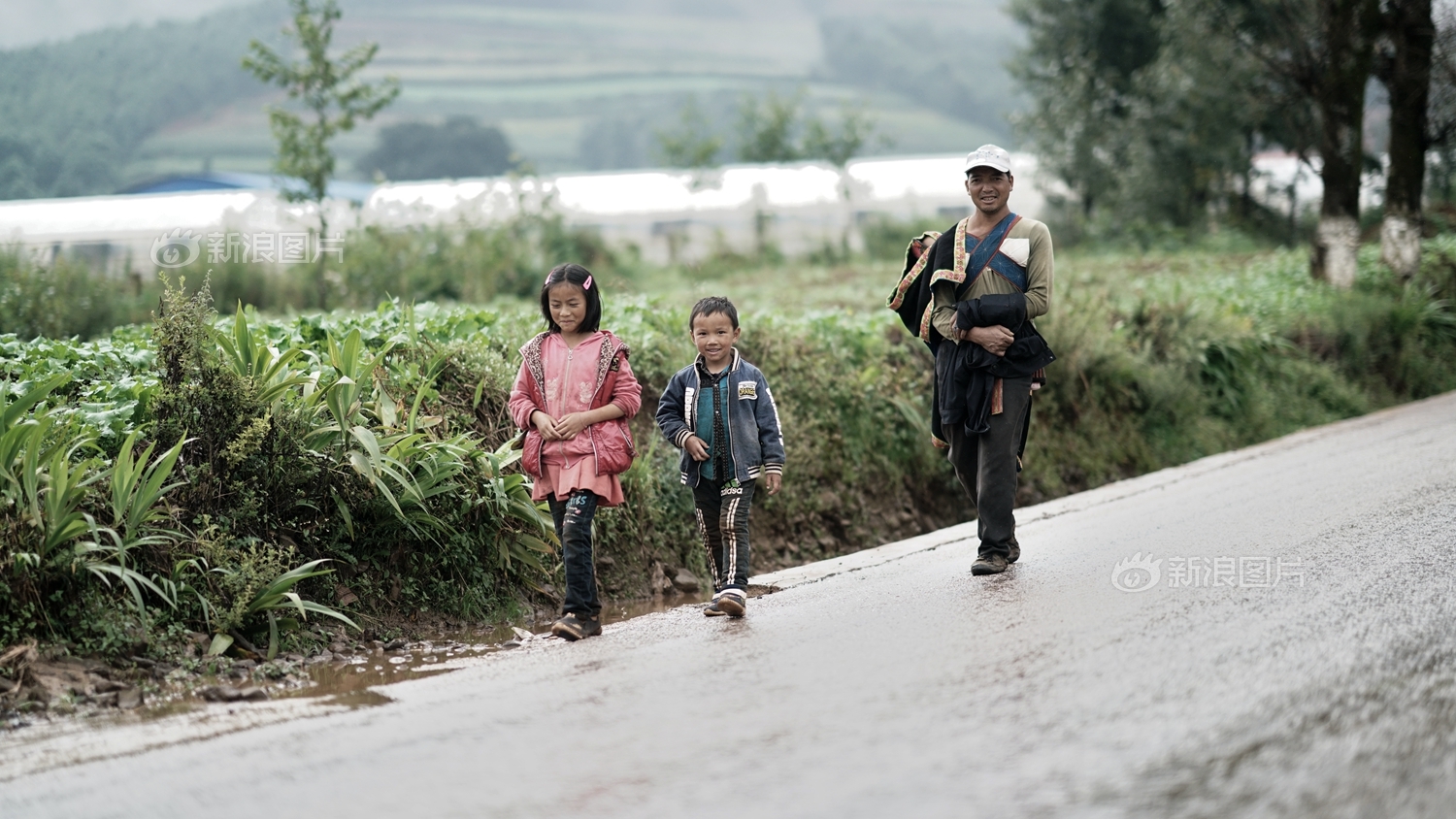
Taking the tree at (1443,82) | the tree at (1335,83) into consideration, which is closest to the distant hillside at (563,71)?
the tree at (1443,82)

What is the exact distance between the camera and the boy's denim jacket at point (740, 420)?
6.66m

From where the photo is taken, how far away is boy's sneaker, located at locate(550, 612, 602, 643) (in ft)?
20.6

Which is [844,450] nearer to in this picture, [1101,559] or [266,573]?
[1101,559]

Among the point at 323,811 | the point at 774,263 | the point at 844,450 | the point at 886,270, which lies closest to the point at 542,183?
the point at 774,263

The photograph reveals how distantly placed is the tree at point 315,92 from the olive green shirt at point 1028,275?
45.9 feet

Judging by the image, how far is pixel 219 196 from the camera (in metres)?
27.2

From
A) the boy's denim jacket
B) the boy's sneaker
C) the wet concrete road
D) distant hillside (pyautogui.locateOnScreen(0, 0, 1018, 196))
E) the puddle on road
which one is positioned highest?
distant hillside (pyautogui.locateOnScreen(0, 0, 1018, 196))

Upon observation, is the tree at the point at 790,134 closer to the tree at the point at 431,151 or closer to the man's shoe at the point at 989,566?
the tree at the point at 431,151

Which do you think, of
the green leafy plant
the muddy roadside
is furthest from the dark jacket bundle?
the green leafy plant

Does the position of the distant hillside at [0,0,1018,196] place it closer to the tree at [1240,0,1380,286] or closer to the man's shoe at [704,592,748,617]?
the tree at [1240,0,1380,286]

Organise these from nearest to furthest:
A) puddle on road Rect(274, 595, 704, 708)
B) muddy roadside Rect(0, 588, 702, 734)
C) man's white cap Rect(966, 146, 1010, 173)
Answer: muddy roadside Rect(0, 588, 702, 734) → puddle on road Rect(274, 595, 704, 708) → man's white cap Rect(966, 146, 1010, 173)

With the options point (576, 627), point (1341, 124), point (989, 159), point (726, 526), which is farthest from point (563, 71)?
point (576, 627)

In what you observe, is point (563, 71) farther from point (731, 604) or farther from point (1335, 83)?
point (731, 604)

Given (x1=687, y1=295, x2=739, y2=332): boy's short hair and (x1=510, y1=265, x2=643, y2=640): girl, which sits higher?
(x1=687, y1=295, x2=739, y2=332): boy's short hair
